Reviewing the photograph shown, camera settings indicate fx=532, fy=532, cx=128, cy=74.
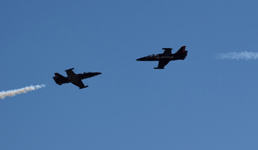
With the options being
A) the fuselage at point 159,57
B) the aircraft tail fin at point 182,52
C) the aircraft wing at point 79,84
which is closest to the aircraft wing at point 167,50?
the fuselage at point 159,57

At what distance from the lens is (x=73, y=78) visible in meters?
148

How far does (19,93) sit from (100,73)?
85.8 feet

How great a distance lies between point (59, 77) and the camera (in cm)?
15212

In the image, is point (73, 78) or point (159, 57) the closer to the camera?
point (73, 78)

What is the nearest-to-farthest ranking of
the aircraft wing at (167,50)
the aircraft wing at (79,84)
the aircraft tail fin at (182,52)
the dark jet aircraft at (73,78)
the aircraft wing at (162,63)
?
1. the dark jet aircraft at (73,78)
2. the aircraft wing at (167,50)
3. the aircraft tail fin at (182,52)
4. the aircraft wing at (79,84)
5. the aircraft wing at (162,63)

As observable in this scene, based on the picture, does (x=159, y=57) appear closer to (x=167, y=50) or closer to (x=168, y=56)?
(x=168, y=56)

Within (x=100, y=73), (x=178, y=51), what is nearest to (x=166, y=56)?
(x=178, y=51)

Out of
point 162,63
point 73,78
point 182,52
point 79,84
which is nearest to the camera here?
point 73,78

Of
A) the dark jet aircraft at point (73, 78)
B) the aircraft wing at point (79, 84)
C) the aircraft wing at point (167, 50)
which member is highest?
the aircraft wing at point (167, 50)

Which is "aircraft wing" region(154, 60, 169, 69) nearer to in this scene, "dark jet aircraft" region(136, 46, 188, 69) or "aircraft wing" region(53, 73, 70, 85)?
"dark jet aircraft" region(136, 46, 188, 69)

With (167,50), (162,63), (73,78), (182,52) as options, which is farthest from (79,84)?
(182,52)

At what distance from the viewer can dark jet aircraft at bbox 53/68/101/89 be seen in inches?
5768

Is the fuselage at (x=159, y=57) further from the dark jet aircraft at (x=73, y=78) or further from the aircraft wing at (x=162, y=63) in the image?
the dark jet aircraft at (x=73, y=78)

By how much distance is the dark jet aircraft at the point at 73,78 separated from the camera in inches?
5768
